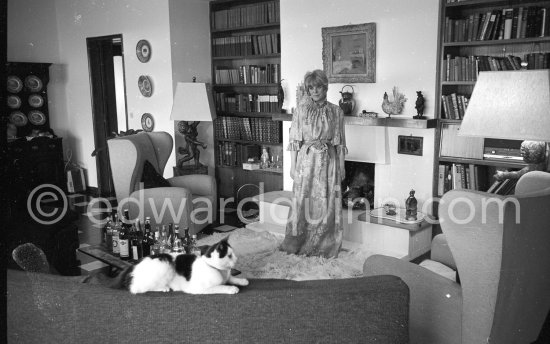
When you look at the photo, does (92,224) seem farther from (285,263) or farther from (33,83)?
(285,263)

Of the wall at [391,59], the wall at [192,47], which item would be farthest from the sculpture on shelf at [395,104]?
the wall at [192,47]

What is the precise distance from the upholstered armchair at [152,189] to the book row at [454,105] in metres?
2.11

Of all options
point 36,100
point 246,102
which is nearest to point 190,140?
point 246,102

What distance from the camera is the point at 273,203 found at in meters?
4.30

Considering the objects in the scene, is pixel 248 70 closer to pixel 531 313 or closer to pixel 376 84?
pixel 376 84

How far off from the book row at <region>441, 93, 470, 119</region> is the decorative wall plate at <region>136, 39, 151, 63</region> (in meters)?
3.59

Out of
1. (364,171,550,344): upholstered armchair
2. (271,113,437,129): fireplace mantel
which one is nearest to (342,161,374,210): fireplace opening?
(271,113,437,129): fireplace mantel

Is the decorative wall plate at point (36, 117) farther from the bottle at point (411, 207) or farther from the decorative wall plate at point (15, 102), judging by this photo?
the bottle at point (411, 207)

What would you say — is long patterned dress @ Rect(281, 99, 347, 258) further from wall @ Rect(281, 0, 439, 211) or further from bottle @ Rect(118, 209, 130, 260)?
bottle @ Rect(118, 209, 130, 260)

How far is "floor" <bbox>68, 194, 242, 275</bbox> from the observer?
144 inches

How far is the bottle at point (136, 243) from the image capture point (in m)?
2.70

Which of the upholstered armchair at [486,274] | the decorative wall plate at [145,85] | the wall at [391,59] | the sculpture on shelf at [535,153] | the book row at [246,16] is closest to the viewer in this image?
the upholstered armchair at [486,274]

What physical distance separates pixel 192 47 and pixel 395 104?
278 centimetres

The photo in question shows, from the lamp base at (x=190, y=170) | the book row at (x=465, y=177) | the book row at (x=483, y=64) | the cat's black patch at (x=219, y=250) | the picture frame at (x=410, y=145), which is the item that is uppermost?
the book row at (x=483, y=64)
